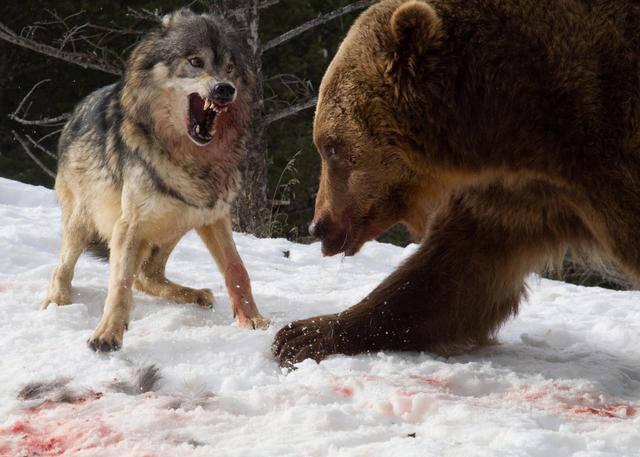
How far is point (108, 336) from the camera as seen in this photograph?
399cm

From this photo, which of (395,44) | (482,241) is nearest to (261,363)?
(482,241)

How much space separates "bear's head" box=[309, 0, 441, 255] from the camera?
3.39 meters

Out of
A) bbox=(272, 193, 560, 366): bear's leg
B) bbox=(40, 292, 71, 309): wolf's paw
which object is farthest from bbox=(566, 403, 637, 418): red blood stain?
bbox=(40, 292, 71, 309): wolf's paw

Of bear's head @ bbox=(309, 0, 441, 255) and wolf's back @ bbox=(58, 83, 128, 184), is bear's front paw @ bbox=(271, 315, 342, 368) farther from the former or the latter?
wolf's back @ bbox=(58, 83, 128, 184)

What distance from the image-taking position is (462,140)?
136 inches

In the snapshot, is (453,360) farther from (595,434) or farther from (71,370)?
(71,370)

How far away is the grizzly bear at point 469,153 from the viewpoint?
322cm

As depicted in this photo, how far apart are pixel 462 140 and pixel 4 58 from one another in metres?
10.2

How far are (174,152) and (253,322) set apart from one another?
920 millimetres

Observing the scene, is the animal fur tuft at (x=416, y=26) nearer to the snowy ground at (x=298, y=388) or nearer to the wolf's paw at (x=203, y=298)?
the snowy ground at (x=298, y=388)

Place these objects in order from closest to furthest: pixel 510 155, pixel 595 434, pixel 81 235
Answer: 1. pixel 595 434
2. pixel 510 155
3. pixel 81 235

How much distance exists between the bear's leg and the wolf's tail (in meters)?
1.66

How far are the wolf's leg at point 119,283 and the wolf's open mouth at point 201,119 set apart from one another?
520mm

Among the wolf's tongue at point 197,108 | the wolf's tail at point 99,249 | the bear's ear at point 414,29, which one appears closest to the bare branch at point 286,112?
the wolf's tail at point 99,249
